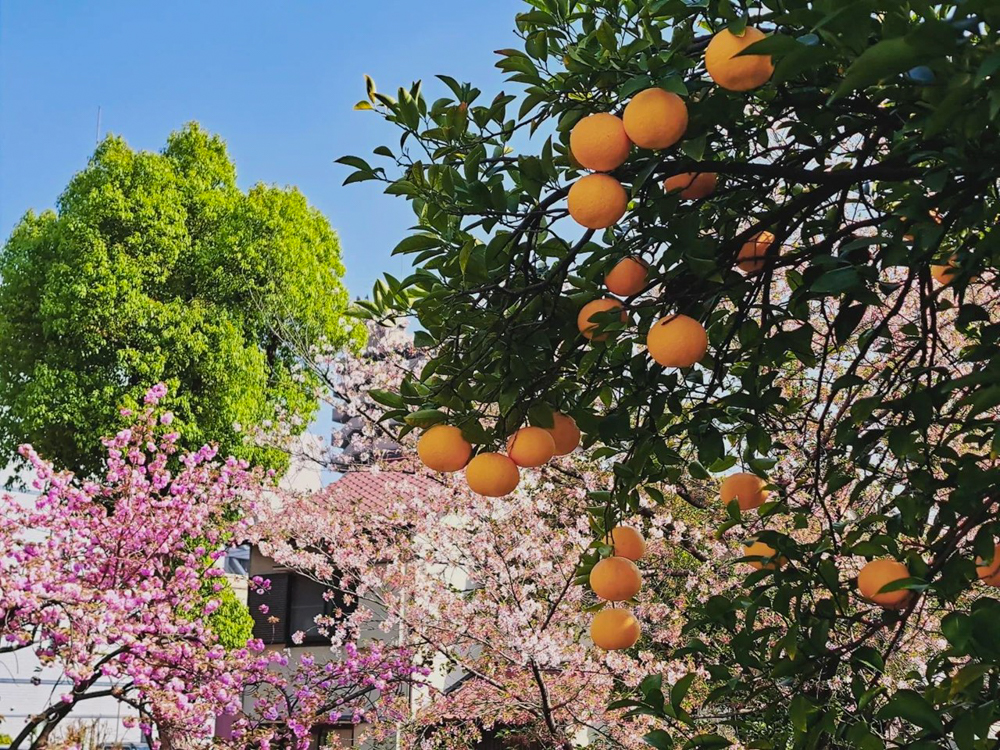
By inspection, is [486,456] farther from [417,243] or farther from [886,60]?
[886,60]

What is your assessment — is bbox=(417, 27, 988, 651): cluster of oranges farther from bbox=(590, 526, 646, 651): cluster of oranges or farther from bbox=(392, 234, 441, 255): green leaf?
bbox=(392, 234, 441, 255): green leaf

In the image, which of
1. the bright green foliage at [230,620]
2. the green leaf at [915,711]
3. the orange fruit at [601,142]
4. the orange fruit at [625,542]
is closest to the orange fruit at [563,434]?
the orange fruit at [625,542]

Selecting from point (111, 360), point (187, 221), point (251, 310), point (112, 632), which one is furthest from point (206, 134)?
point (112, 632)

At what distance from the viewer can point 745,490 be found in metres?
2.16

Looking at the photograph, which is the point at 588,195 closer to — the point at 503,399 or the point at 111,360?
the point at 503,399

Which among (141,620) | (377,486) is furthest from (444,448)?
(377,486)

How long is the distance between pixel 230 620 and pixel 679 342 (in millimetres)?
11882

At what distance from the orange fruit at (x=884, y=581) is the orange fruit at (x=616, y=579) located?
43 centimetres

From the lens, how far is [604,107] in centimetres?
152

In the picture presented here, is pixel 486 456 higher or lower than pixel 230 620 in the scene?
lower

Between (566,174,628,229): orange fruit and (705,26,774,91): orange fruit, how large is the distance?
232mm

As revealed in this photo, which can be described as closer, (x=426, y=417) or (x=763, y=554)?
(x=426, y=417)

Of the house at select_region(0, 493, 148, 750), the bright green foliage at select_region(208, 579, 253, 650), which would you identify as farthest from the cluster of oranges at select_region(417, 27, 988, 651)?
the house at select_region(0, 493, 148, 750)

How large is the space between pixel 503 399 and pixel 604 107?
1.79 feet
